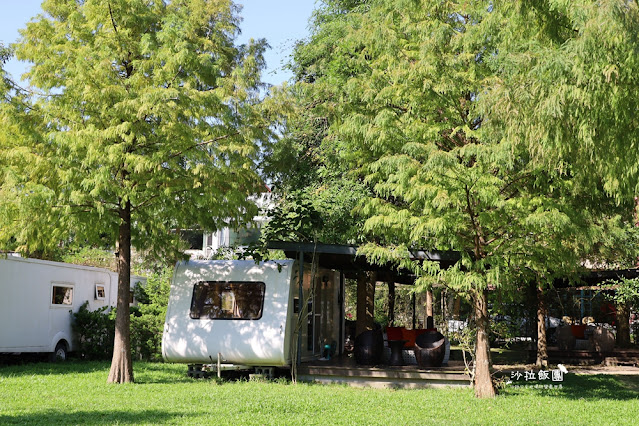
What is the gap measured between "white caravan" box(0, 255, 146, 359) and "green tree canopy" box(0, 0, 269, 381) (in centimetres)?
274

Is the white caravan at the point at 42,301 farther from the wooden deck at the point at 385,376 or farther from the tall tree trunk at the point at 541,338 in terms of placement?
the tall tree trunk at the point at 541,338

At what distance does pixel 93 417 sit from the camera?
9.14 metres

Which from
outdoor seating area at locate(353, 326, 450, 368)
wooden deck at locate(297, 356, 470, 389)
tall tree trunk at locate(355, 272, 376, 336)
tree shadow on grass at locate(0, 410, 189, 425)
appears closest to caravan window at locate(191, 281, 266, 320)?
wooden deck at locate(297, 356, 470, 389)

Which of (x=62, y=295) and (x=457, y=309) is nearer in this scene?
(x=62, y=295)

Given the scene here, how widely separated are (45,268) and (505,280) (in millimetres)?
10729

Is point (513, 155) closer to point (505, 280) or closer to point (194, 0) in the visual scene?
point (505, 280)

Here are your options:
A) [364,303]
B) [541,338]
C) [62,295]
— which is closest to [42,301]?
[62,295]

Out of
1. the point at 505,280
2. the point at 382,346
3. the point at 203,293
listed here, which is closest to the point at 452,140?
the point at 505,280

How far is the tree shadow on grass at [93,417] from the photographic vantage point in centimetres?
879

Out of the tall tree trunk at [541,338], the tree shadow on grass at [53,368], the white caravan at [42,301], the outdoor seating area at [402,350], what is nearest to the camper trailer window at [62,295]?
the white caravan at [42,301]

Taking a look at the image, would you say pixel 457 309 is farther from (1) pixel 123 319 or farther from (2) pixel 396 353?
(1) pixel 123 319

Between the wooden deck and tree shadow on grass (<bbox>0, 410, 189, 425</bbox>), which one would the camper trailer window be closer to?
the wooden deck

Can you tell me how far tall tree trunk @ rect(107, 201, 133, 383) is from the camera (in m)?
13.1

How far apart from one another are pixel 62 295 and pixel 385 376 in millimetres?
8594
